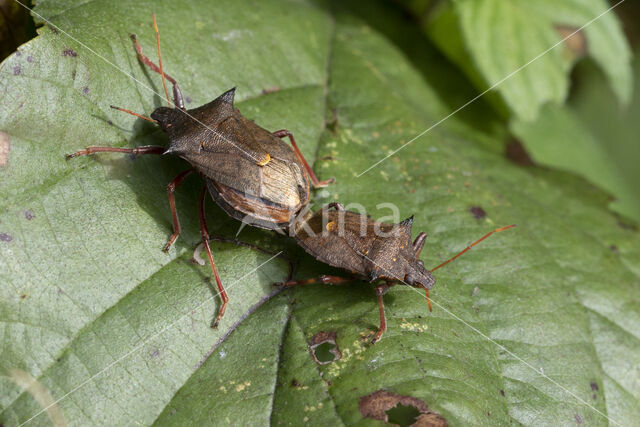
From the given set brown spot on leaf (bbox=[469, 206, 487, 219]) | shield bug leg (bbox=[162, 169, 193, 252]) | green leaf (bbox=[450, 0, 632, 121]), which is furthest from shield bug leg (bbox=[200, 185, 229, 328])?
green leaf (bbox=[450, 0, 632, 121])

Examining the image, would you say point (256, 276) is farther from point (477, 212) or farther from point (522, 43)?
point (522, 43)

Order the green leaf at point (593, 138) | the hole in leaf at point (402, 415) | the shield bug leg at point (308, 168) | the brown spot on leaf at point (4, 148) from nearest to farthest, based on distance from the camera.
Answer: the hole in leaf at point (402, 415)
the brown spot on leaf at point (4, 148)
the shield bug leg at point (308, 168)
the green leaf at point (593, 138)

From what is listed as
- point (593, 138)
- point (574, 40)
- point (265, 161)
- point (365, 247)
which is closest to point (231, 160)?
point (265, 161)

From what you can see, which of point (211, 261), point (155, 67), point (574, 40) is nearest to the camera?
point (211, 261)

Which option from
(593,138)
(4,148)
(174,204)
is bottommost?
(593,138)

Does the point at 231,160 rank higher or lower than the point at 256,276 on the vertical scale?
higher

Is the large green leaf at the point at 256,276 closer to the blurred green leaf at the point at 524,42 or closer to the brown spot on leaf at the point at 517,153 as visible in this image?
the blurred green leaf at the point at 524,42

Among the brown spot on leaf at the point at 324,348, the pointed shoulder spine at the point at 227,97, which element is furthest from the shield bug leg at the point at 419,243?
the pointed shoulder spine at the point at 227,97

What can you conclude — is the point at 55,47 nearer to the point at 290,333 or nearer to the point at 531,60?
the point at 290,333
